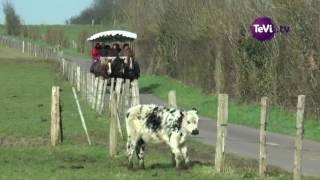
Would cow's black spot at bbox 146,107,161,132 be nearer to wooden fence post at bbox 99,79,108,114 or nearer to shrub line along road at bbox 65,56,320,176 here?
shrub line along road at bbox 65,56,320,176

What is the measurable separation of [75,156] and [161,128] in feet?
10.4

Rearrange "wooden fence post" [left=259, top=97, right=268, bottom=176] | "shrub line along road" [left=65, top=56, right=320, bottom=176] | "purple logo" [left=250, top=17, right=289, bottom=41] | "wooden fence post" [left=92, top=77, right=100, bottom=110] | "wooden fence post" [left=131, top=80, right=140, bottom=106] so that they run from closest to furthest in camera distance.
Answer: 1. "wooden fence post" [left=259, top=97, right=268, bottom=176]
2. "shrub line along road" [left=65, top=56, right=320, bottom=176]
3. "wooden fence post" [left=131, top=80, right=140, bottom=106]
4. "purple logo" [left=250, top=17, right=289, bottom=41]
5. "wooden fence post" [left=92, top=77, right=100, bottom=110]

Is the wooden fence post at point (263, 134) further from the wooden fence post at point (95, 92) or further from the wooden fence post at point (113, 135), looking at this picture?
the wooden fence post at point (95, 92)

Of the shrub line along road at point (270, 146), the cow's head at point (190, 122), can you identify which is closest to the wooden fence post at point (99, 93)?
the shrub line along road at point (270, 146)

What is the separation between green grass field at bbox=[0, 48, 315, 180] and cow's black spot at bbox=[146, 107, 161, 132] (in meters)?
0.78

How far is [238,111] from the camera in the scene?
28172mm

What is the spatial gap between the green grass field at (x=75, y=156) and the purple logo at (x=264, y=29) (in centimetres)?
633

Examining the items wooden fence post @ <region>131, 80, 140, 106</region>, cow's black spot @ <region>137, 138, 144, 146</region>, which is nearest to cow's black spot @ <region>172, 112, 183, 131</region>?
cow's black spot @ <region>137, 138, 144, 146</region>

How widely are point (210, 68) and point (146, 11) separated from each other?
55.4ft

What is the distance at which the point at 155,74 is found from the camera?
1940 inches

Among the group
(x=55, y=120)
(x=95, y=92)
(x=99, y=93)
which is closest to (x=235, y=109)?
(x=95, y=92)

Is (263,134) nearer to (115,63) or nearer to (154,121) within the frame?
(154,121)

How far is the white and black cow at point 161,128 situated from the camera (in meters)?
13.4

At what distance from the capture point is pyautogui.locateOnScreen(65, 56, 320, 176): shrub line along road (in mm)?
16438
